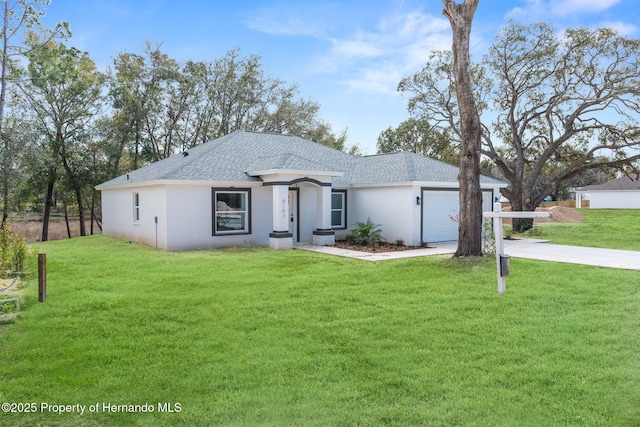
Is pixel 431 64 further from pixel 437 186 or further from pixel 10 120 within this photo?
pixel 10 120

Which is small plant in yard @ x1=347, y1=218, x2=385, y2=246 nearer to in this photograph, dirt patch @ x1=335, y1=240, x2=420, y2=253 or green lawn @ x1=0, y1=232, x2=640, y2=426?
dirt patch @ x1=335, y1=240, x2=420, y2=253

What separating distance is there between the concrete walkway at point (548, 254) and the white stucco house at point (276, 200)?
136 centimetres

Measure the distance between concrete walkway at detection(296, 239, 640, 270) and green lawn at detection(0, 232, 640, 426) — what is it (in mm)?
2073

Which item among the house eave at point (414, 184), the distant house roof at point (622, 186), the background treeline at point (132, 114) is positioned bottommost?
the house eave at point (414, 184)

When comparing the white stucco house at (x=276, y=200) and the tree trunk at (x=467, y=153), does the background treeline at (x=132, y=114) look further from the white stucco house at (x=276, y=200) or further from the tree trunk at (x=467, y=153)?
the tree trunk at (x=467, y=153)

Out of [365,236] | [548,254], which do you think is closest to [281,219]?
[365,236]

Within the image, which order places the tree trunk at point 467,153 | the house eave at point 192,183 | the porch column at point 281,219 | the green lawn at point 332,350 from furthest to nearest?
the porch column at point 281,219
the house eave at point 192,183
the tree trunk at point 467,153
the green lawn at point 332,350

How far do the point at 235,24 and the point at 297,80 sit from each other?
16.6 meters

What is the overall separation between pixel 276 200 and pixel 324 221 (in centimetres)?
202

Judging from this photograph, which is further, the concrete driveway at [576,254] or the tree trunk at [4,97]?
the concrete driveway at [576,254]

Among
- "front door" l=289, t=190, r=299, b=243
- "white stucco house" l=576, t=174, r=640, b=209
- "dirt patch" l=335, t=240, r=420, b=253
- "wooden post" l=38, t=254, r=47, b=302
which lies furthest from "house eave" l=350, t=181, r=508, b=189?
"white stucco house" l=576, t=174, r=640, b=209

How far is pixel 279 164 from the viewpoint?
15.4 metres

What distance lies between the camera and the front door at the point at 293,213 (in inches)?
653

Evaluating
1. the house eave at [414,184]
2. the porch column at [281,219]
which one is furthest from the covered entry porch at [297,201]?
the house eave at [414,184]
